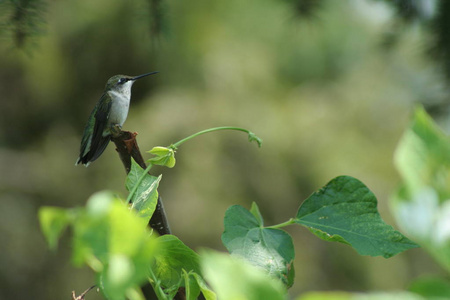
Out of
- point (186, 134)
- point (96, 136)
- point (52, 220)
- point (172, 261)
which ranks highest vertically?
point (52, 220)

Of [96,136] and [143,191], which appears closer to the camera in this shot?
[143,191]

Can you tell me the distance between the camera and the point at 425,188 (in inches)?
7.2

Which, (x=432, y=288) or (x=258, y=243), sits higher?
(x=432, y=288)

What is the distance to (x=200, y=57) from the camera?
2.94m

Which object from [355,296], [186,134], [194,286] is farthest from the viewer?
[186,134]

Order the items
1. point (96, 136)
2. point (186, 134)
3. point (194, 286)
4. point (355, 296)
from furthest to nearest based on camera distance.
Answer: point (186, 134) → point (96, 136) → point (194, 286) → point (355, 296)

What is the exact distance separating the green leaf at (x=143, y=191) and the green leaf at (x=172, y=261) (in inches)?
1.2

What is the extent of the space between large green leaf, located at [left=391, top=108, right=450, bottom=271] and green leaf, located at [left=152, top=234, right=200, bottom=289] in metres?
0.25

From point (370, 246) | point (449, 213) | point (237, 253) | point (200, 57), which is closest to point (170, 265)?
point (237, 253)

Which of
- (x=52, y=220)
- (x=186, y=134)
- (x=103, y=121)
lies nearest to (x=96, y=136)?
(x=103, y=121)

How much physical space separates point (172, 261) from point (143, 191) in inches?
2.5

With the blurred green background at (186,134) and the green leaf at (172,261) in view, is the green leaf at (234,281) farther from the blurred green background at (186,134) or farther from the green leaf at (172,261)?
the blurred green background at (186,134)

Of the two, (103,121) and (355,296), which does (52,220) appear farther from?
(103,121)

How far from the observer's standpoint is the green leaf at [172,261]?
1.36ft
